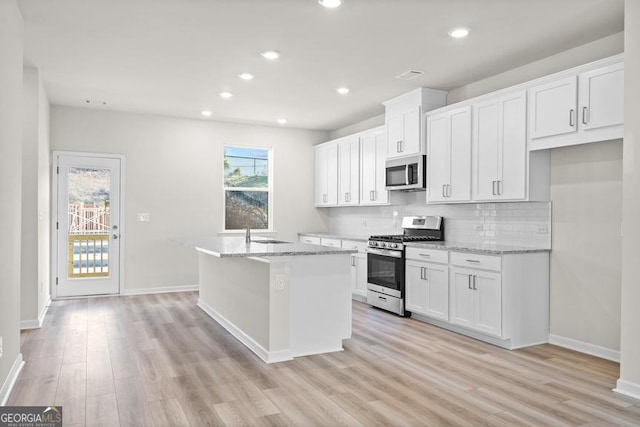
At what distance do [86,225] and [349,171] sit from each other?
395 centimetres

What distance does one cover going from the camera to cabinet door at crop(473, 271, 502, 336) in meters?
4.24

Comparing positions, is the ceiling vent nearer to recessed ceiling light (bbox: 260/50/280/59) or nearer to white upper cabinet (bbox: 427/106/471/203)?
white upper cabinet (bbox: 427/106/471/203)

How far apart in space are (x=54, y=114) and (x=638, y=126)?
22.4 feet

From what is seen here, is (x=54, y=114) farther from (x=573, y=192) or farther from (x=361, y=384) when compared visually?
(x=573, y=192)

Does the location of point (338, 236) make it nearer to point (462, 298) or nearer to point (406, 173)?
point (406, 173)

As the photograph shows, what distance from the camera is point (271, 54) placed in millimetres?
4375

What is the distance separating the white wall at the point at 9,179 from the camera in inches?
119

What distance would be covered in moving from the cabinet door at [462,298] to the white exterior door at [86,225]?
4.83 meters

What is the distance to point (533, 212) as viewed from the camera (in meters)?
4.57

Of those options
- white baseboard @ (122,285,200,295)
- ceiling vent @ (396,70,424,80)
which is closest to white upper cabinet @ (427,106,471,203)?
ceiling vent @ (396,70,424,80)

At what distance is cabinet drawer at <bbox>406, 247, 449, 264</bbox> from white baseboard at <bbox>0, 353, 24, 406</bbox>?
12.5 feet

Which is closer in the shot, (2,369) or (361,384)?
(2,369)

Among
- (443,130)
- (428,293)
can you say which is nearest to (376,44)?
(443,130)

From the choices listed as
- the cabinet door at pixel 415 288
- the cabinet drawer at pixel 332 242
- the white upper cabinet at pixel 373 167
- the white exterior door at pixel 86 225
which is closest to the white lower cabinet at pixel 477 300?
the cabinet door at pixel 415 288
